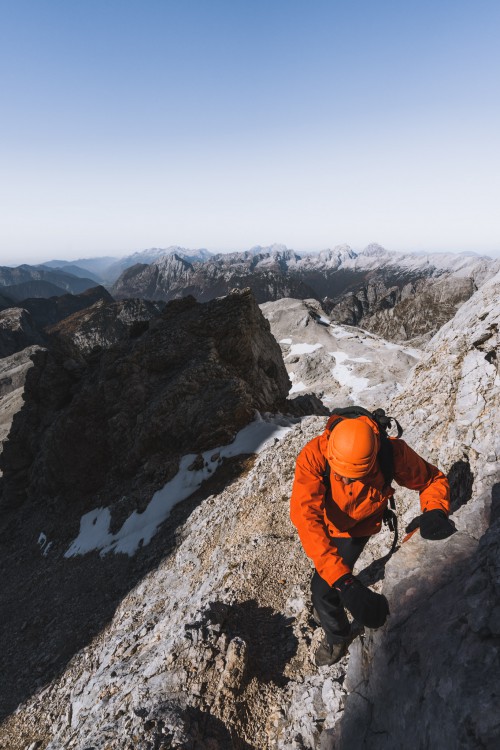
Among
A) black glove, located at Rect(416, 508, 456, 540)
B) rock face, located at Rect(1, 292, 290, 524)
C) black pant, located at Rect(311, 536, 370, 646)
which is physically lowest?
rock face, located at Rect(1, 292, 290, 524)

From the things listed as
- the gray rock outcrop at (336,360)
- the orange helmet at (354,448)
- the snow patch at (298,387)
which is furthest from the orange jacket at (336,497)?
the snow patch at (298,387)

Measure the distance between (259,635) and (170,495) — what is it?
37.9ft

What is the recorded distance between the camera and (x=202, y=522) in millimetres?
14688

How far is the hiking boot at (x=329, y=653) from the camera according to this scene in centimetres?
613

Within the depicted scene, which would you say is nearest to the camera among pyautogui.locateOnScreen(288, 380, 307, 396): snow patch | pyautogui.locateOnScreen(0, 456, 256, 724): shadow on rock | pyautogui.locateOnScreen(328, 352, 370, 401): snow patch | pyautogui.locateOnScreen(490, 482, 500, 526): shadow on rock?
pyautogui.locateOnScreen(490, 482, 500, 526): shadow on rock

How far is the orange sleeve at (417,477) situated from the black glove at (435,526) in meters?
0.19

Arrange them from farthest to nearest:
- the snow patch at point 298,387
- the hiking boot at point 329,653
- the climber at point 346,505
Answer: the snow patch at point 298,387
the hiking boot at point 329,653
the climber at point 346,505

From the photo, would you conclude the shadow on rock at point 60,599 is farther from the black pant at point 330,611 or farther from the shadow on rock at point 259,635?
the black pant at point 330,611

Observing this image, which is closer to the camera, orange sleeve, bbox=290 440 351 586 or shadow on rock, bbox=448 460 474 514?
orange sleeve, bbox=290 440 351 586

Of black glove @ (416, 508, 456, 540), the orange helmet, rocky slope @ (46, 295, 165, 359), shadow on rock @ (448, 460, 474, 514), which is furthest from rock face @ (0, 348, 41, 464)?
black glove @ (416, 508, 456, 540)

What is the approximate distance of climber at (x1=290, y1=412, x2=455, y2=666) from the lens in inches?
195

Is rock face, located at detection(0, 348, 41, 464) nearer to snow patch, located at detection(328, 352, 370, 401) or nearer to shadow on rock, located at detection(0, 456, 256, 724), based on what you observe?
shadow on rock, located at detection(0, 456, 256, 724)

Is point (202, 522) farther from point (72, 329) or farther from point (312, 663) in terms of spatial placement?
point (72, 329)

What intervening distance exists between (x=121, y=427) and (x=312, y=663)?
20289 millimetres
